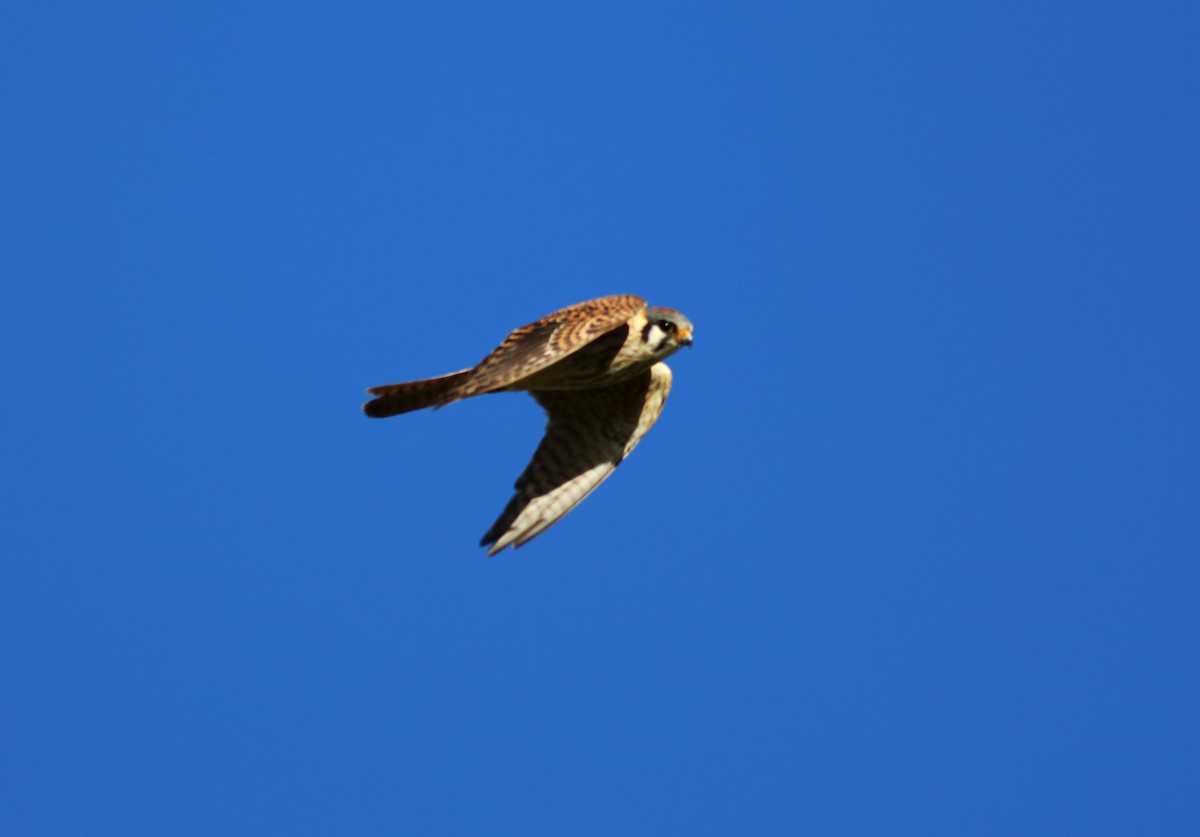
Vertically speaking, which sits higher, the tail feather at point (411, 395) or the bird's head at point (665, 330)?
the bird's head at point (665, 330)

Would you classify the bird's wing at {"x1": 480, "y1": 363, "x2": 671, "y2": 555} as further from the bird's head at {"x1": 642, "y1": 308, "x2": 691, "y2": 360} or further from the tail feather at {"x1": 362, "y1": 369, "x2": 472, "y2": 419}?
the tail feather at {"x1": 362, "y1": 369, "x2": 472, "y2": 419}

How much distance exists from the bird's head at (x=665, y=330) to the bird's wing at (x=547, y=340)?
148 mm

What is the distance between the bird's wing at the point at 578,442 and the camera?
10.6 metres

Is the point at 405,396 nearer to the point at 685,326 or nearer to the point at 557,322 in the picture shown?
the point at 557,322

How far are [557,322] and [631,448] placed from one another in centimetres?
158

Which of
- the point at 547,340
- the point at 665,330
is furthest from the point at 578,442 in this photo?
the point at 547,340

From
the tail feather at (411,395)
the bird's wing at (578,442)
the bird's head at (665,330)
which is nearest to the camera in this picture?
the tail feather at (411,395)

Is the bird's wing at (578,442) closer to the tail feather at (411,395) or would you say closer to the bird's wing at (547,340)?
the bird's wing at (547,340)

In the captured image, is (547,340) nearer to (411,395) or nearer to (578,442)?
(411,395)

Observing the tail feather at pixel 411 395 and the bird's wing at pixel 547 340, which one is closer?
the bird's wing at pixel 547 340

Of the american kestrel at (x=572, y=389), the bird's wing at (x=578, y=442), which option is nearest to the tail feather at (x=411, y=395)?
the american kestrel at (x=572, y=389)

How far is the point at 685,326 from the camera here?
10.4 m

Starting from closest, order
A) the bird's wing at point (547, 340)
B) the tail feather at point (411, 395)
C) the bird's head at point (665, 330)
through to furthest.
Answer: the bird's wing at point (547, 340)
the tail feather at point (411, 395)
the bird's head at point (665, 330)

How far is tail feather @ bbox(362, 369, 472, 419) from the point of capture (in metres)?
9.39
